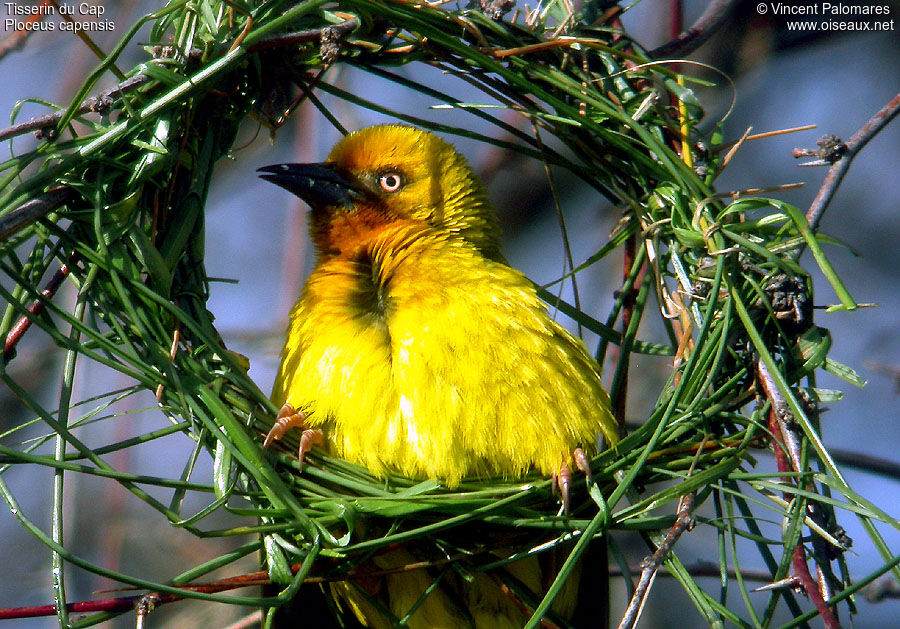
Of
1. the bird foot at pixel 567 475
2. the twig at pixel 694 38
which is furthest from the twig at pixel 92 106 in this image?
the twig at pixel 694 38

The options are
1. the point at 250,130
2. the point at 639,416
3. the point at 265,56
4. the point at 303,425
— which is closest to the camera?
the point at 303,425

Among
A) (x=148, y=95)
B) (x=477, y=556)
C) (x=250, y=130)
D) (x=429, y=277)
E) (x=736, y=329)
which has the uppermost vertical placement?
(x=250, y=130)

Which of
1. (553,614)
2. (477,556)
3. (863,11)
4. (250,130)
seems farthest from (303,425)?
(863,11)

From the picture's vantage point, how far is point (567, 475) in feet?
7.82

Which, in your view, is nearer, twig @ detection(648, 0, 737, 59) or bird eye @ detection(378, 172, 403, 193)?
twig @ detection(648, 0, 737, 59)

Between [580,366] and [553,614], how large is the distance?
0.73 m

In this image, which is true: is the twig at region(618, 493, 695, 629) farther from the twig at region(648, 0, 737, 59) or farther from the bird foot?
the twig at region(648, 0, 737, 59)

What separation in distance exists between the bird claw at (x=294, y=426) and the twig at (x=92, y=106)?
0.90 m

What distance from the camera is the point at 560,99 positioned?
2.82 meters

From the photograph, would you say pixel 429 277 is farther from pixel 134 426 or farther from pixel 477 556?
pixel 134 426

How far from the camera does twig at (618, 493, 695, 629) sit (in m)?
1.86

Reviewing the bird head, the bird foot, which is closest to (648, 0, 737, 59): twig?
the bird head

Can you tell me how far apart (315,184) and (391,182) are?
0.26 m

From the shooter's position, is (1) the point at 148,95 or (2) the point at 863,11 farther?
(2) the point at 863,11
